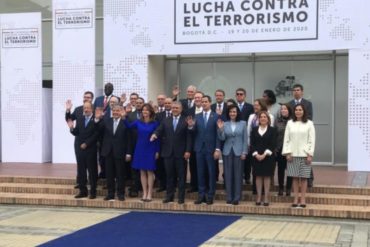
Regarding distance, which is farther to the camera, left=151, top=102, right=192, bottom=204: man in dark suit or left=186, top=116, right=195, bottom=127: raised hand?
left=151, top=102, right=192, bottom=204: man in dark suit

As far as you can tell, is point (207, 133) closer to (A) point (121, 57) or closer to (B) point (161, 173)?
(B) point (161, 173)

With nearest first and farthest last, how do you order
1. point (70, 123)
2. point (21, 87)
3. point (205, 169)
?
point (205, 169) < point (70, 123) < point (21, 87)

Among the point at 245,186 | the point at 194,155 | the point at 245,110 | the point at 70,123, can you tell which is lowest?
the point at 245,186

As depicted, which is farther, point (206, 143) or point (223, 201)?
point (223, 201)

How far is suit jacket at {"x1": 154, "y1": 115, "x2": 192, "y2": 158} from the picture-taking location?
920cm

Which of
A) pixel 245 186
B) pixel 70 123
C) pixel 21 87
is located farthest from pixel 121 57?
pixel 245 186

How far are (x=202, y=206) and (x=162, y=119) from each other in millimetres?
1656

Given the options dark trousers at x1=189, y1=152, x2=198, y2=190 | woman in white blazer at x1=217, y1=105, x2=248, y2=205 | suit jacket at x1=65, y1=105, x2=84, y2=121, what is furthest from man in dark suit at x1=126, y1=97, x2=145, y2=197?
woman in white blazer at x1=217, y1=105, x2=248, y2=205

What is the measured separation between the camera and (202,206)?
361 inches

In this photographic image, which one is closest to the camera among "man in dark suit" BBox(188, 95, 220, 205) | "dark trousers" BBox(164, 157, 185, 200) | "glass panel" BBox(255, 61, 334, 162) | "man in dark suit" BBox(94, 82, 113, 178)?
"man in dark suit" BBox(188, 95, 220, 205)

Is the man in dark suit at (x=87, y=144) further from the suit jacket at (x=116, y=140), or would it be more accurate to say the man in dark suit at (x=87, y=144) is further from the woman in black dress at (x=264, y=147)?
the woman in black dress at (x=264, y=147)

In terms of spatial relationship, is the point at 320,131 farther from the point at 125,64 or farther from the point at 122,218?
the point at 122,218

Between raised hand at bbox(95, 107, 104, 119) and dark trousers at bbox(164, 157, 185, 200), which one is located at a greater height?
raised hand at bbox(95, 107, 104, 119)

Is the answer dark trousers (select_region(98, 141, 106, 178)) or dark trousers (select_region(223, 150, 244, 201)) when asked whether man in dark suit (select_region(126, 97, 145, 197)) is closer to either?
dark trousers (select_region(98, 141, 106, 178))
